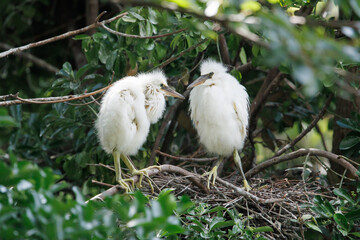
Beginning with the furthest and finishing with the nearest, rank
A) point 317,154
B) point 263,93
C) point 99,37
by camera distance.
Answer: point 263,93
point 99,37
point 317,154

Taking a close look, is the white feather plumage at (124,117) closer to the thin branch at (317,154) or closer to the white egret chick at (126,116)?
the white egret chick at (126,116)

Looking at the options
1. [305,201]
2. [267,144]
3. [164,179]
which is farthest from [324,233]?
[267,144]

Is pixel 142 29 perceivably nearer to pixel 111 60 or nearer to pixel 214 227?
pixel 111 60

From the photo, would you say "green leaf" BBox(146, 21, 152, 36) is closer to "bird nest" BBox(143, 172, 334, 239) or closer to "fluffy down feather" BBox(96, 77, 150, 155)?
"fluffy down feather" BBox(96, 77, 150, 155)

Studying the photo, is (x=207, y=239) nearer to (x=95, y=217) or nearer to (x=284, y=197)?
(x=284, y=197)

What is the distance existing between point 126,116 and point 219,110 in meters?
0.90

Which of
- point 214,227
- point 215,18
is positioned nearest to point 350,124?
point 214,227

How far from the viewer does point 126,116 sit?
2771mm

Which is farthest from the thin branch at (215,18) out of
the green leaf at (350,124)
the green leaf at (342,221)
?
the green leaf at (350,124)

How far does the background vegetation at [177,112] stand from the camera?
1419 mm

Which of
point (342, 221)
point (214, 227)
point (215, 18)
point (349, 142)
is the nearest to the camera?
point (215, 18)

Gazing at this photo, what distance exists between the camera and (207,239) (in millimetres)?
2551

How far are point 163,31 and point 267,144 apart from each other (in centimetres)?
167

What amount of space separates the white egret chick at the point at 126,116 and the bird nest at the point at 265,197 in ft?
1.18
